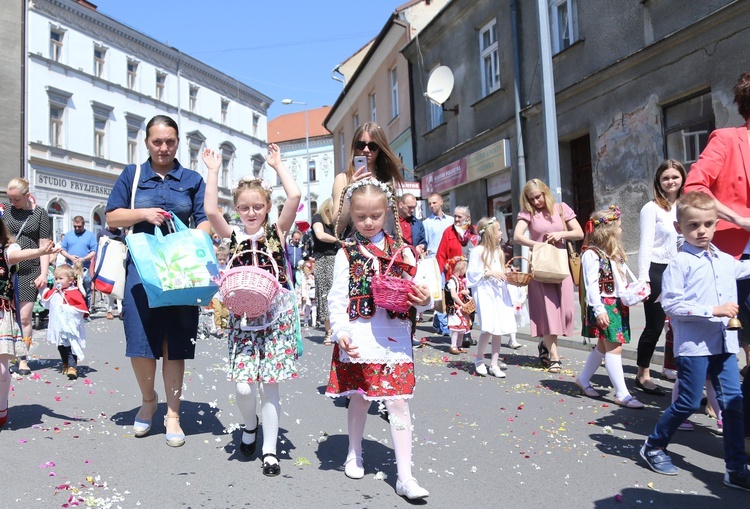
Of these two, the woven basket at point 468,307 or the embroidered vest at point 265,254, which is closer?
the embroidered vest at point 265,254

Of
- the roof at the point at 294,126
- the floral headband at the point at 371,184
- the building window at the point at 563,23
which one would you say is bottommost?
the floral headband at the point at 371,184

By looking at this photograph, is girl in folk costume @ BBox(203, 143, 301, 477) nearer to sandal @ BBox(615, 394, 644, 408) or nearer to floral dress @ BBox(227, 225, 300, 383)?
floral dress @ BBox(227, 225, 300, 383)

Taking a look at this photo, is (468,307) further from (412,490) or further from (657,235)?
(412,490)

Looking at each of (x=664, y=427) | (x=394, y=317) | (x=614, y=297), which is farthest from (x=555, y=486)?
(x=614, y=297)

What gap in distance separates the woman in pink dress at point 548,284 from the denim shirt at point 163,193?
3.68 metres

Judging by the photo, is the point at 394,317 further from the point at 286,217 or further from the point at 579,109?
the point at 579,109

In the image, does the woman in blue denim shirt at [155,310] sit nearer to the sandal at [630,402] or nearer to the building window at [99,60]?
the sandal at [630,402]

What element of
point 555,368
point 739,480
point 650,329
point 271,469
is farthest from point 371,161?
point 555,368

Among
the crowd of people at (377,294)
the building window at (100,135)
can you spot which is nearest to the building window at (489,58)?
the crowd of people at (377,294)

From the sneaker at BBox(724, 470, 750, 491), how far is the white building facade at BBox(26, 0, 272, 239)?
101 ft

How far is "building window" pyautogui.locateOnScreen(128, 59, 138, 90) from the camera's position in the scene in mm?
40438

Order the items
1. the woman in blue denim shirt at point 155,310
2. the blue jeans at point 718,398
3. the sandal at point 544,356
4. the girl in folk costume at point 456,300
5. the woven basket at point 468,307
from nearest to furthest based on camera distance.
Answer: the blue jeans at point 718,398 → the woman in blue denim shirt at point 155,310 → the sandal at point 544,356 → the girl in folk costume at point 456,300 → the woven basket at point 468,307

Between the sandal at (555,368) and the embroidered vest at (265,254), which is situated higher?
the embroidered vest at (265,254)

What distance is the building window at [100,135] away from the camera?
37656mm
